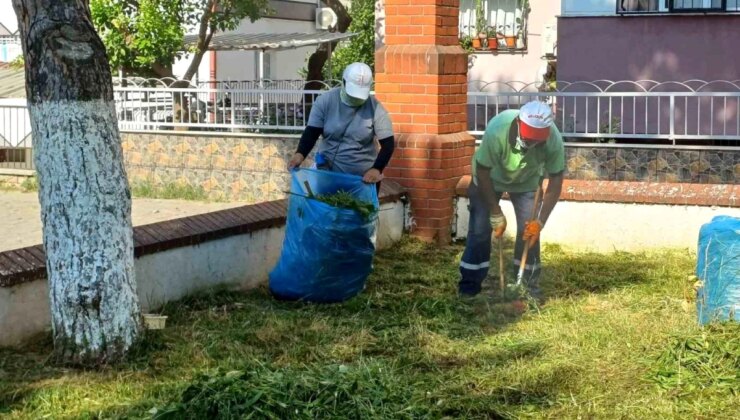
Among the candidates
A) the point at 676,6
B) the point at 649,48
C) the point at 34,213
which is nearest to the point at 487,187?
the point at 34,213

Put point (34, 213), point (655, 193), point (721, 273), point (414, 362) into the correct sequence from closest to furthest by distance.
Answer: point (414, 362) → point (721, 273) → point (655, 193) → point (34, 213)

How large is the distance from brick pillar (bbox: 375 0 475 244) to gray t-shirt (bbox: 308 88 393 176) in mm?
1813

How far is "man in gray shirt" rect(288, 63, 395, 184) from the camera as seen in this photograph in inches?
322

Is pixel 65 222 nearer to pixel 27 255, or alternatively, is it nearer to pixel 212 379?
pixel 27 255

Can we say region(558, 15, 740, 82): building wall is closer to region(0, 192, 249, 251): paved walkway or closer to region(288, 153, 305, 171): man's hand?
region(0, 192, 249, 251): paved walkway

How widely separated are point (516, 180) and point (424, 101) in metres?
2.66

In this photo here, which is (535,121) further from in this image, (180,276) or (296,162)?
(180,276)

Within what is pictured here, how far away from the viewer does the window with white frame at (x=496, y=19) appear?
21562 millimetres

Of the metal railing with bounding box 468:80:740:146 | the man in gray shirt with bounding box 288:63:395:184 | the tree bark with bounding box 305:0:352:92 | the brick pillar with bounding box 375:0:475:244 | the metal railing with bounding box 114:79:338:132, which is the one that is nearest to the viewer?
the man in gray shirt with bounding box 288:63:395:184

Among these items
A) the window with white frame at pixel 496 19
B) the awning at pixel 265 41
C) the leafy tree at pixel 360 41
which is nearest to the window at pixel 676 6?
the window with white frame at pixel 496 19

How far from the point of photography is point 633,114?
40.0ft

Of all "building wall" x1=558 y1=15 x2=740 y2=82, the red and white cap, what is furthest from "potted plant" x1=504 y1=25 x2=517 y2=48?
the red and white cap

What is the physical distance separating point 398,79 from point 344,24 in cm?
1205

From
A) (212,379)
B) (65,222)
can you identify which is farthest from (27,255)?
(212,379)
